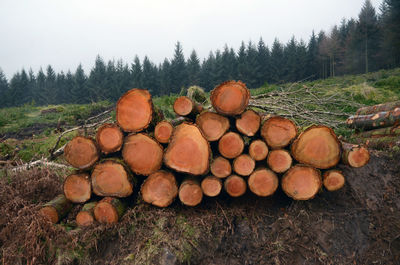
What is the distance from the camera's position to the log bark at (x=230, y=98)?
2.37 metres

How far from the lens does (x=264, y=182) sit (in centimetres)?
237

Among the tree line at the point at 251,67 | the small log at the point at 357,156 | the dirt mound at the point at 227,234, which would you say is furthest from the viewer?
the tree line at the point at 251,67

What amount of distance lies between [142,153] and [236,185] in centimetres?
100

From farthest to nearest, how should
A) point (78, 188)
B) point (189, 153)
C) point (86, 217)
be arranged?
1. point (78, 188)
2. point (86, 217)
3. point (189, 153)

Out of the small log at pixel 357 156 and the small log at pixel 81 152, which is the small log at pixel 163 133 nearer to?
the small log at pixel 81 152

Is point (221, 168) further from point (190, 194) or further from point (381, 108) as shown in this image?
point (381, 108)

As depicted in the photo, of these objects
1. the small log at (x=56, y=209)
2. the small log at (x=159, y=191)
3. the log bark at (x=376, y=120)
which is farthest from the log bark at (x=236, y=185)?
the log bark at (x=376, y=120)

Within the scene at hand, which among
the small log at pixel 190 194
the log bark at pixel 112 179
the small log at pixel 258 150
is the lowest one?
the small log at pixel 190 194

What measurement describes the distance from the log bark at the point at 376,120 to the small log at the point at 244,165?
12.5ft

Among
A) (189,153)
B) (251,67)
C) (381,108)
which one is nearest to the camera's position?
(189,153)

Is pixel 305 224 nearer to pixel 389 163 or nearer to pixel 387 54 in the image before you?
pixel 389 163

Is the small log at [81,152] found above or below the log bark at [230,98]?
below

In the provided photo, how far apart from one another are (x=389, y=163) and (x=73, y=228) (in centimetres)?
391

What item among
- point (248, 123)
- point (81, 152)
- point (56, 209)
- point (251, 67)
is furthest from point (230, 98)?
point (251, 67)
